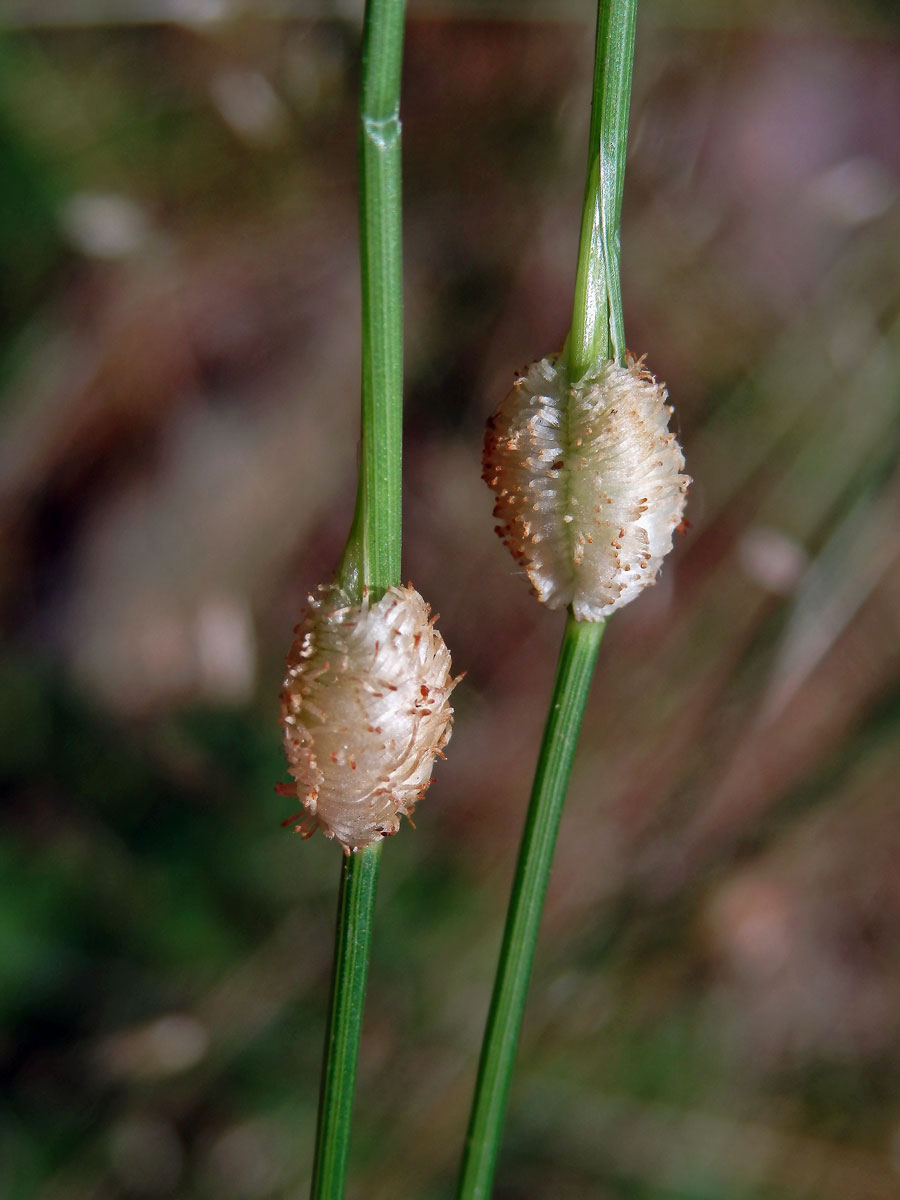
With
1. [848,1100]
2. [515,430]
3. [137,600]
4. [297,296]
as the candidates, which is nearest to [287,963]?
[137,600]

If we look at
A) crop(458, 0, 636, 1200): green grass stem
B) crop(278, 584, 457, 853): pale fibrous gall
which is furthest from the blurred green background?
crop(278, 584, 457, 853): pale fibrous gall

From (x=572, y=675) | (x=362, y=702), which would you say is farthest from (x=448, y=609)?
(x=362, y=702)

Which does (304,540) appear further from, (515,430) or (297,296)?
(515,430)

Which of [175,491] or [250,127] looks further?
[175,491]

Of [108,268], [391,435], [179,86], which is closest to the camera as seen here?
[391,435]

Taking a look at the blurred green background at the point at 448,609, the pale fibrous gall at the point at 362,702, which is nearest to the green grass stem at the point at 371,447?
the pale fibrous gall at the point at 362,702
